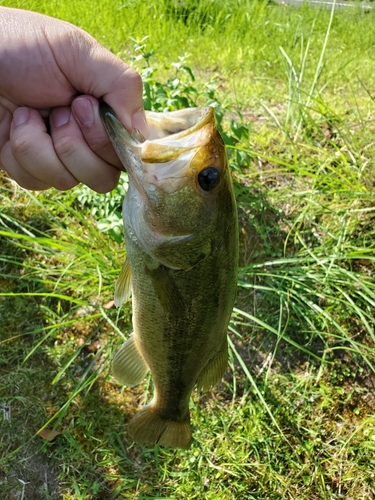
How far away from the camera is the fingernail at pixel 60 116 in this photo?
1.65 metres

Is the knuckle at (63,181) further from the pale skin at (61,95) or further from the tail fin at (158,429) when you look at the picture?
the tail fin at (158,429)

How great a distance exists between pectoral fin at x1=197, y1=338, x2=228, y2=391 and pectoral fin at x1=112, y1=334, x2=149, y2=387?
251mm

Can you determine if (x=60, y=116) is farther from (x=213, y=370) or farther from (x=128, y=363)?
(x=213, y=370)

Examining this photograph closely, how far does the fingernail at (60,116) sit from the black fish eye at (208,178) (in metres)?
0.63

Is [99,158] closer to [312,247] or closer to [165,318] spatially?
[165,318]

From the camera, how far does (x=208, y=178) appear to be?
4.50 feet

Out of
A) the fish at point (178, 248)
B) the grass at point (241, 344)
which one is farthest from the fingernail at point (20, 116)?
the grass at point (241, 344)

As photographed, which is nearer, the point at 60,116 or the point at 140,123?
the point at 140,123

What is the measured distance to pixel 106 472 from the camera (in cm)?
268

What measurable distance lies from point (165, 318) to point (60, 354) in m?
1.60

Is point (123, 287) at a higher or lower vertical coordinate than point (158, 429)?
higher

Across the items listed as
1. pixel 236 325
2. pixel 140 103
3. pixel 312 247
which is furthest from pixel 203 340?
pixel 312 247

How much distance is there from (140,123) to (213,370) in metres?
1.03

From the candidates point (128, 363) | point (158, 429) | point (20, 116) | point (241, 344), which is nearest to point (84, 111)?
point (20, 116)
